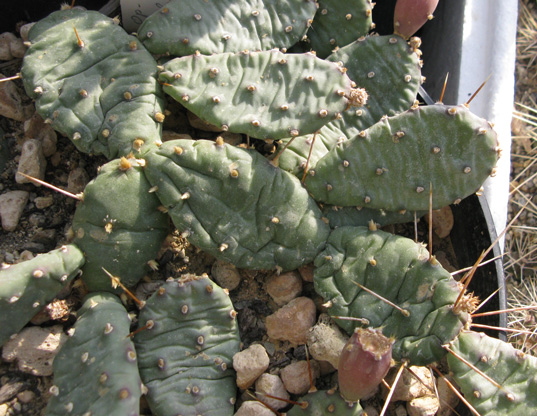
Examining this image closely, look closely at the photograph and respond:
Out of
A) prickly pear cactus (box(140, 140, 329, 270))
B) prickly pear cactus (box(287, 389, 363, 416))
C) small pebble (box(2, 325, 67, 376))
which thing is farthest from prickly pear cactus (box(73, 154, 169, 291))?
prickly pear cactus (box(287, 389, 363, 416))

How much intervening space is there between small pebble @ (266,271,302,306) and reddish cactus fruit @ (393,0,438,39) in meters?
1.03

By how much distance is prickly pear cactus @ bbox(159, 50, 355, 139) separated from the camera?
164cm

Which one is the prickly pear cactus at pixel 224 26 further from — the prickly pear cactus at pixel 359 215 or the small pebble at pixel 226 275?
the small pebble at pixel 226 275

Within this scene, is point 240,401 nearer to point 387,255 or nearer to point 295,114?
point 387,255

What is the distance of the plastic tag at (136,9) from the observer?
1.96 meters

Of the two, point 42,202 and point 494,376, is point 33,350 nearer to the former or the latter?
point 42,202

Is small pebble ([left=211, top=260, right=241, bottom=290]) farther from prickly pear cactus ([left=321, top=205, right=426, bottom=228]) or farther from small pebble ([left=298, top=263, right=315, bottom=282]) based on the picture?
prickly pear cactus ([left=321, top=205, right=426, bottom=228])

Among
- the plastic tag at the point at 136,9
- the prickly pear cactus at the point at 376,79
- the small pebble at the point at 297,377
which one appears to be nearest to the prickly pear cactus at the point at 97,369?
the small pebble at the point at 297,377

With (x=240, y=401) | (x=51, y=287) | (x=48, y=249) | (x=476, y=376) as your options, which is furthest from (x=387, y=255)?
(x=48, y=249)

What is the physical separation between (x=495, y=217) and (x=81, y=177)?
1821mm

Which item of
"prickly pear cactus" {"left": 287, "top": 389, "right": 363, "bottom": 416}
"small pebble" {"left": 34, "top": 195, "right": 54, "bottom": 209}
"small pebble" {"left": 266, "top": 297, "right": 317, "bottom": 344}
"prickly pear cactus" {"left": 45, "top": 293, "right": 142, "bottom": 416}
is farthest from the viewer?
"small pebble" {"left": 34, "top": 195, "right": 54, "bottom": 209}

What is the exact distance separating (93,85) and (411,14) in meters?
1.19

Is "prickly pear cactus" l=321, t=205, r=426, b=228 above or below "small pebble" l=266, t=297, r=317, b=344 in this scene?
above

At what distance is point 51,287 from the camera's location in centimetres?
154
